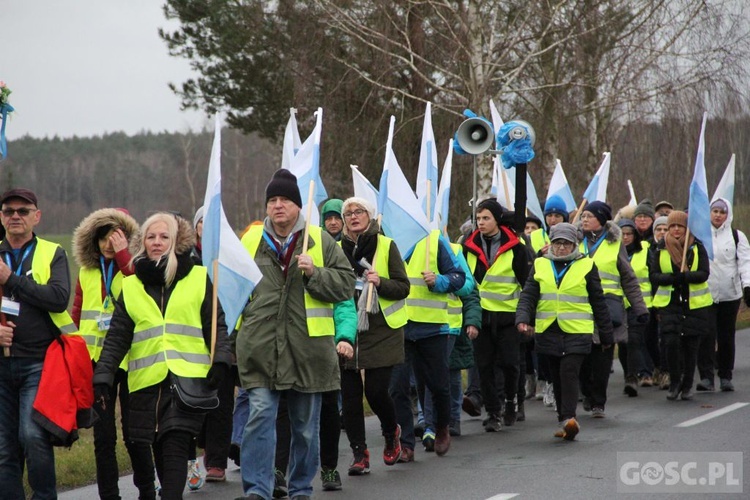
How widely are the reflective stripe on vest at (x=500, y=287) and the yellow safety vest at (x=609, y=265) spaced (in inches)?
47.3

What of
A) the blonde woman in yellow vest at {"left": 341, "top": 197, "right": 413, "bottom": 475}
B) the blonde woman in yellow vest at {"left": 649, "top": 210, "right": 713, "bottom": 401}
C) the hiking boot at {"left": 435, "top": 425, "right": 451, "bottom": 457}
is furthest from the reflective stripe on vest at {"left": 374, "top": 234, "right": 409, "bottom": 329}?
the blonde woman in yellow vest at {"left": 649, "top": 210, "right": 713, "bottom": 401}

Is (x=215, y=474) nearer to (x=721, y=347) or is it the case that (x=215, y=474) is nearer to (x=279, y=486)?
(x=279, y=486)

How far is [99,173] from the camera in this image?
101312 mm

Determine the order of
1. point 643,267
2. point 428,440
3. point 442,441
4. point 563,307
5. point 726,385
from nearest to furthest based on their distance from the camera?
point 442,441 < point 428,440 < point 563,307 < point 726,385 < point 643,267

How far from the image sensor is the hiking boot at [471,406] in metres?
10.9

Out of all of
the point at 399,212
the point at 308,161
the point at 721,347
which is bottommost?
the point at 721,347

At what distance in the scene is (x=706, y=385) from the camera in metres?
12.3

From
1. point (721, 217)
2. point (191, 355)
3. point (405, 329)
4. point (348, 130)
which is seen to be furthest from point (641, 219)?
point (348, 130)

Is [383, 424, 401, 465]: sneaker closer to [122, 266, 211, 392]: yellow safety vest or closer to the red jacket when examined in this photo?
[122, 266, 211, 392]: yellow safety vest

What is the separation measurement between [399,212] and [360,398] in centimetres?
187

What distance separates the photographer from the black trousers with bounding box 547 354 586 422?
9516 millimetres

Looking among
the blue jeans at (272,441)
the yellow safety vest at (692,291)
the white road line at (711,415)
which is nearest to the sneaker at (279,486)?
the blue jeans at (272,441)

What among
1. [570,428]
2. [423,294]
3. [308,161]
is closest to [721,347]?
[570,428]

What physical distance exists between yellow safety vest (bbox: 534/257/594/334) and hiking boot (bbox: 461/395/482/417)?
1.32m
